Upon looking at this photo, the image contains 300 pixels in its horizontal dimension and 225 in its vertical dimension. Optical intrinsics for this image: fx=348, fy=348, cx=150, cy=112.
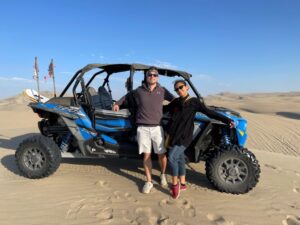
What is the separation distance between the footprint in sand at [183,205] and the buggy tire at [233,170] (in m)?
0.69

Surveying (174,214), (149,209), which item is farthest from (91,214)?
(174,214)

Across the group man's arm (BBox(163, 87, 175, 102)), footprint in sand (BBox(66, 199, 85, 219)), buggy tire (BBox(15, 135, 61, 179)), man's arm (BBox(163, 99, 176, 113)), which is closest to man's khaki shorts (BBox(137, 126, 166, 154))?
man's arm (BBox(163, 99, 176, 113))

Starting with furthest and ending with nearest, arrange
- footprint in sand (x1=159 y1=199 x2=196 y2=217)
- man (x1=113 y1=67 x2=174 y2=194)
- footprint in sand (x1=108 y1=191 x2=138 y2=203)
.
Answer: man (x1=113 y1=67 x2=174 y2=194) < footprint in sand (x1=108 y1=191 x2=138 y2=203) < footprint in sand (x1=159 y1=199 x2=196 y2=217)

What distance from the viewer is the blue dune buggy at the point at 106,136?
518 centimetres

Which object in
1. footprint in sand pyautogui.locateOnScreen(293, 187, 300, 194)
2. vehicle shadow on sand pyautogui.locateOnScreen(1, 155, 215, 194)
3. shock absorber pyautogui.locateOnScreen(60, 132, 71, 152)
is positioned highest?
shock absorber pyautogui.locateOnScreen(60, 132, 71, 152)

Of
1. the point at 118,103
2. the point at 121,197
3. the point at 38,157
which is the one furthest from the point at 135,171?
the point at 38,157

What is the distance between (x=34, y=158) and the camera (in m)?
5.65

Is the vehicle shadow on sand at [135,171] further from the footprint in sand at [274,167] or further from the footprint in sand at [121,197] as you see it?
→ the footprint in sand at [274,167]

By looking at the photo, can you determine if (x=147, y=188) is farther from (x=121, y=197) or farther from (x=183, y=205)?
(x=183, y=205)

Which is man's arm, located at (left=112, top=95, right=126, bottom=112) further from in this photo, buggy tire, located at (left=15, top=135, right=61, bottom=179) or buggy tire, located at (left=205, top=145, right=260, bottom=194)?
buggy tire, located at (left=205, top=145, right=260, bottom=194)

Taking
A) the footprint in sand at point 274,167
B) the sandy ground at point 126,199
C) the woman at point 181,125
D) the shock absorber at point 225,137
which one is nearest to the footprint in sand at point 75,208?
the sandy ground at point 126,199

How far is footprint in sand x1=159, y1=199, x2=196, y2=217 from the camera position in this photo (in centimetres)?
435

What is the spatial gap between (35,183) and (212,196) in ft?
8.88

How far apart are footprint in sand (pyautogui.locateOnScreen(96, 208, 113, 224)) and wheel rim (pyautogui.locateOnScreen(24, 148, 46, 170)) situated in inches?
69.6
